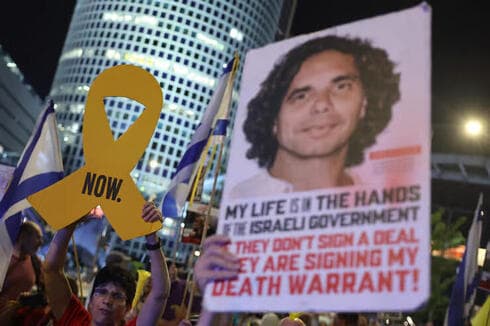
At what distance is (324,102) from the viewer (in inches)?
83.5

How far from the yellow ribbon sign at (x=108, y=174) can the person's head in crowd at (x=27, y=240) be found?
747mm

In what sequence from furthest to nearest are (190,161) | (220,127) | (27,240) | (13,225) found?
(220,127)
(190,161)
(27,240)
(13,225)

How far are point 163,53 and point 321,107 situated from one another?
329 feet

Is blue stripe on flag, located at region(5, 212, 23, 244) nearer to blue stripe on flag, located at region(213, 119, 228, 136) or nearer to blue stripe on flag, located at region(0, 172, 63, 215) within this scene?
blue stripe on flag, located at region(0, 172, 63, 215)

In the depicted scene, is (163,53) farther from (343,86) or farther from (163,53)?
(343,86)

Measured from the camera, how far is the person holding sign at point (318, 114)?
200cm

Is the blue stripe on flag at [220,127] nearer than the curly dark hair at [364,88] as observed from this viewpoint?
No

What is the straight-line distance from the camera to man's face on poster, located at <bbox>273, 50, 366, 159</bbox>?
6.72 feet

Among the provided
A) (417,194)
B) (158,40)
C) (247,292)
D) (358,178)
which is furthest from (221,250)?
(158,40)

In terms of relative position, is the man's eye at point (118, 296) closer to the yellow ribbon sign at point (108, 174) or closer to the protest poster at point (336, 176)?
the yellow ribbon sign at point (108, 174)

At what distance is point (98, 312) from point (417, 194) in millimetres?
2577

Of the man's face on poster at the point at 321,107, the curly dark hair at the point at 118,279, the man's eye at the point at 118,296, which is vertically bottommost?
the man's eye at the point at 118,296

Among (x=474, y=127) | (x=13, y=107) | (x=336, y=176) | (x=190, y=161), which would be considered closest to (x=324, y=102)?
(x=336, y=176)

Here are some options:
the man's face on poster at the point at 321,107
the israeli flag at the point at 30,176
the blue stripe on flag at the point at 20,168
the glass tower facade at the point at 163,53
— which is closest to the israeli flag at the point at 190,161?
the israeli flag at the point at 30,176
